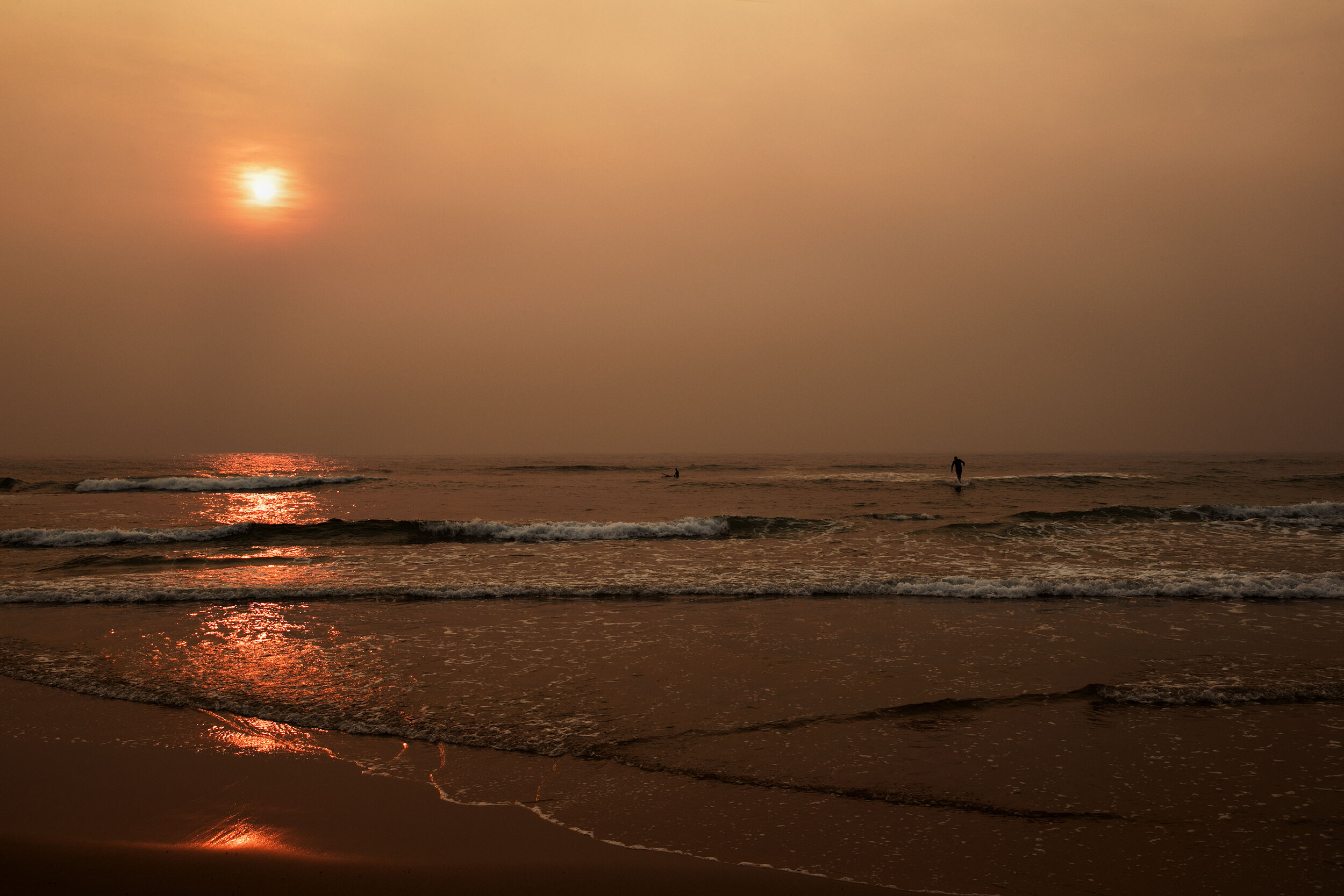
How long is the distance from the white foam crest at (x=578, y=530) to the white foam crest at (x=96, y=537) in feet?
20.7

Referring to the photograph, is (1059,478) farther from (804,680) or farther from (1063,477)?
(804,680)

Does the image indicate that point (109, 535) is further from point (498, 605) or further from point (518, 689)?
point (518, 689)

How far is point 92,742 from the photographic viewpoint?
19.6 feet

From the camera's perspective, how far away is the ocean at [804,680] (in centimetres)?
443

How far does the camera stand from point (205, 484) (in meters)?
43.9

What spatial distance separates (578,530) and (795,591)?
35.7 ft

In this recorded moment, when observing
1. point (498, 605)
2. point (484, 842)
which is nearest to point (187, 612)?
point (498, 605)

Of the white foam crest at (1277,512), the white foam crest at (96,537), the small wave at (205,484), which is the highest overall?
the small wave at (205,484)

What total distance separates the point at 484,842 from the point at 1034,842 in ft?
10.8

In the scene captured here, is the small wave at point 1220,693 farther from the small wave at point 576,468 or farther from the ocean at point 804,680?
the small wave at point 576,468

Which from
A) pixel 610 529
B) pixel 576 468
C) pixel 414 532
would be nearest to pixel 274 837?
pixel 610 529

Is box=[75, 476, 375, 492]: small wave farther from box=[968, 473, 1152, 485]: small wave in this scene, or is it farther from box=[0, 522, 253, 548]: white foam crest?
box=[968, 473, 1152, 485]: small wave

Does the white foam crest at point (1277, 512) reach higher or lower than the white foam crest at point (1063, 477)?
lower

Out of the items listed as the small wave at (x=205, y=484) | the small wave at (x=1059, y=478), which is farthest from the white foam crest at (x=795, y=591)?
the small wave at (x=1059, y=478)
